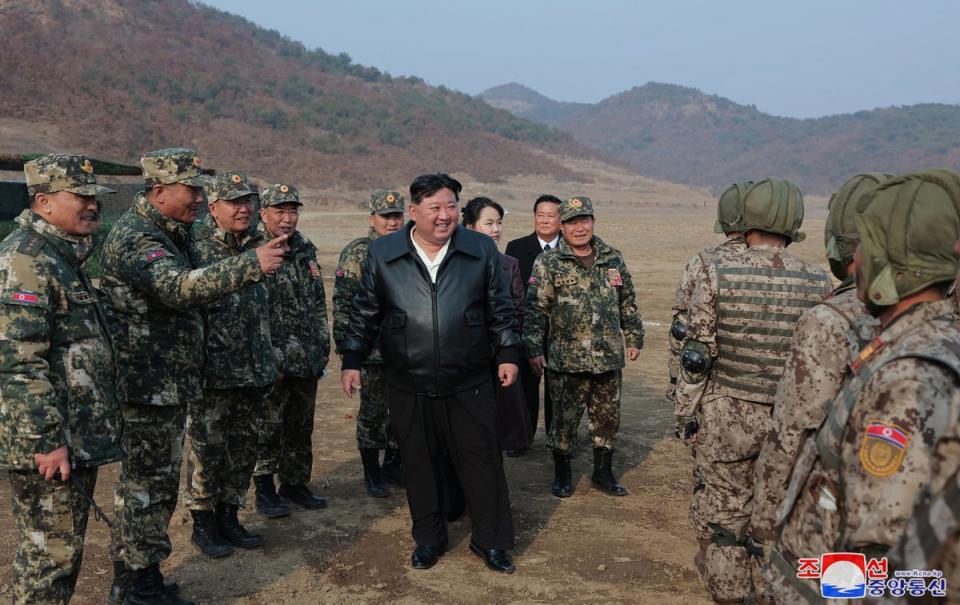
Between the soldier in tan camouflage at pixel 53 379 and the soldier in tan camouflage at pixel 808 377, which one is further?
the soldier in tan camouflage at pixel 53 379

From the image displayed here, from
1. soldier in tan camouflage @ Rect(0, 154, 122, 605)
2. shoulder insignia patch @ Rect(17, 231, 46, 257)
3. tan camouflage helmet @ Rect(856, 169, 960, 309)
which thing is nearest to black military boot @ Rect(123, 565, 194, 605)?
soldier in tan camouflage @ Rect(0, 154, 122, 605)

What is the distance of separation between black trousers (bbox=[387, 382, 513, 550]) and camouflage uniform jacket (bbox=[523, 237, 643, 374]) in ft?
3.63

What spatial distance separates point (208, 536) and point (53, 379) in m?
1.83

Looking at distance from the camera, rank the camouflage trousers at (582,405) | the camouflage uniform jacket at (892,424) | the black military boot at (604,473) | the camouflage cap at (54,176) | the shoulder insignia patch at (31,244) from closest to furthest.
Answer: the camouflage uniform jacket at (892,424) < the shoulder insignia patch at (31,244) < the camouflage cap at (54,176) < the camouflage trousers at (582,405) < the black military boot at (604,473)

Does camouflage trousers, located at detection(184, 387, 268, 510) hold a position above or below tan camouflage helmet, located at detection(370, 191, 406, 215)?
below

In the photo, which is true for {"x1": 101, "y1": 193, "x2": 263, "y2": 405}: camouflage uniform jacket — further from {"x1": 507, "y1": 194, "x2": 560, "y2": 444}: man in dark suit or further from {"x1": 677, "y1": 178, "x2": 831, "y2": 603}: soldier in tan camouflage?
{"x1": 507, "y1": 194, "x2": 560, "y2": 444}: man in dark suit

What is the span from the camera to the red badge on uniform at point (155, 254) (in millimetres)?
3639

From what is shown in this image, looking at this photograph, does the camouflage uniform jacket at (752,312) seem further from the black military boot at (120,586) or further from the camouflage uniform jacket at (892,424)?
the black military boot at (120,586)

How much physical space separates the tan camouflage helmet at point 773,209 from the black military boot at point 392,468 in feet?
10.6

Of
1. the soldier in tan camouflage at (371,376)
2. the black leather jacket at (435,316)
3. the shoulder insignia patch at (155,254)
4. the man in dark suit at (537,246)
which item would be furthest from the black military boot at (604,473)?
the shoulder insignia patch at (155,254)

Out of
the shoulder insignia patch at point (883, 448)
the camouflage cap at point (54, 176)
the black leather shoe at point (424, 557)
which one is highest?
the camouflage cap at point (54, 176)

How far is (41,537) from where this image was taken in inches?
125

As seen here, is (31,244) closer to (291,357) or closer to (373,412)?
(291,357)

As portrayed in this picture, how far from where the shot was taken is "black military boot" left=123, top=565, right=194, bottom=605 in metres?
3.89
